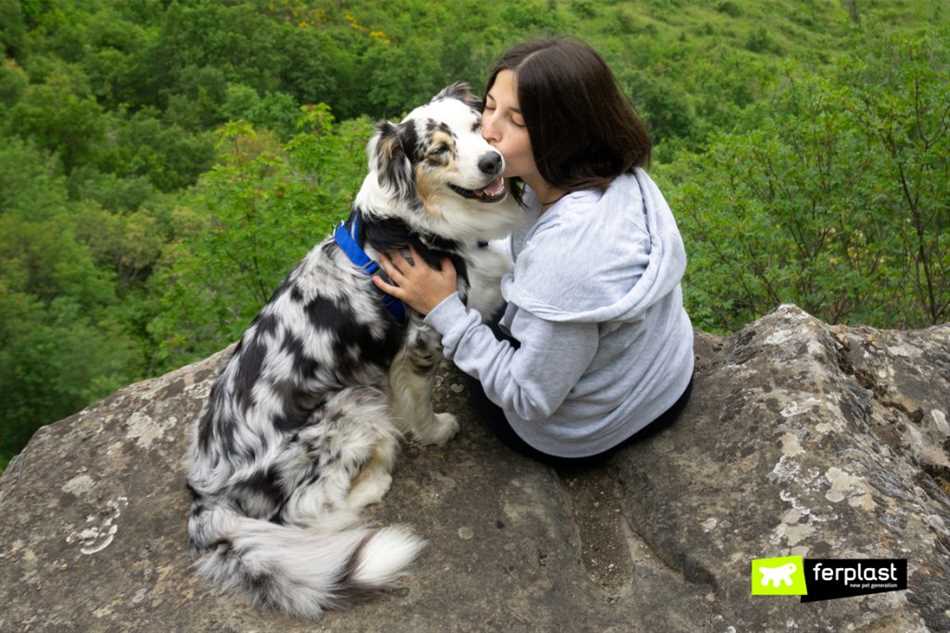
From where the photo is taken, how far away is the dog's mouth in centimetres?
291

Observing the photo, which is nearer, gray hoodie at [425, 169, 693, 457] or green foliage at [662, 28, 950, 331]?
gray hoodie at [425, 169, 693, 457]

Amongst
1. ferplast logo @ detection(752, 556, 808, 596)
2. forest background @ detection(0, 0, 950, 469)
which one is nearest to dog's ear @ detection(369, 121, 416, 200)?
forest background @ detection(0, 0, 950, 469)

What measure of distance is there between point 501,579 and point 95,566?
1.44 metres

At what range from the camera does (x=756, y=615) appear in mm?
2340

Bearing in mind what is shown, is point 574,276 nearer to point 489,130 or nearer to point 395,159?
point 489,130

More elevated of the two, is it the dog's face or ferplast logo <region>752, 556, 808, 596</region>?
the dog's face

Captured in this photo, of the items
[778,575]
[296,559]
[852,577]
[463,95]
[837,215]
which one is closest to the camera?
[852,577]

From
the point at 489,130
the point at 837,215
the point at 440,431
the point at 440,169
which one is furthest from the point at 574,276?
the point at 837,215

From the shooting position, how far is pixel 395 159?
2953mm

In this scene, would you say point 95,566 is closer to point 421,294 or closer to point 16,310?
point 421,294

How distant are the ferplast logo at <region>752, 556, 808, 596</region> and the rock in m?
0.03

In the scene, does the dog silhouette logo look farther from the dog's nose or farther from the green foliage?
the green foliage

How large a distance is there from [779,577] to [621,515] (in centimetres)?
64

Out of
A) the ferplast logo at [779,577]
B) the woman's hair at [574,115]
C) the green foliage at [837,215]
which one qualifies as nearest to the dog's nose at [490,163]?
the woman's hair at [574,115]
